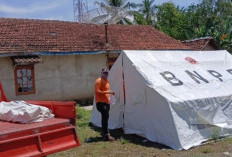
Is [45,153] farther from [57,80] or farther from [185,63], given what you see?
[57,80]

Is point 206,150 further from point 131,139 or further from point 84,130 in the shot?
point 84,130

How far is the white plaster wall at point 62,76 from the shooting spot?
14.3 m

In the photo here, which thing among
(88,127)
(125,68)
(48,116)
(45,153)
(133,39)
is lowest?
(88,127)

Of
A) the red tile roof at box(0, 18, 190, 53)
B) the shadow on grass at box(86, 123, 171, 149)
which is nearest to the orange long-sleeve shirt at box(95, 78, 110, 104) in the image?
the shadow on grass at box(86, 123, 171, 149)

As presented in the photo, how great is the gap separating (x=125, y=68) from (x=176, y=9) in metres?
27.8

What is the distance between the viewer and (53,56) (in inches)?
615

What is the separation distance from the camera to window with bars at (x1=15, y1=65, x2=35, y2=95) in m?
14.5

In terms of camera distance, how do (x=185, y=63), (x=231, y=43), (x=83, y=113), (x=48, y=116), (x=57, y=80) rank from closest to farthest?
(x=48, y=116), (x=185, y=63), (x=83, y=113), (x=57, y=80), (x=231, y=43)

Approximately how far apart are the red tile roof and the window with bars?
0.89 meters

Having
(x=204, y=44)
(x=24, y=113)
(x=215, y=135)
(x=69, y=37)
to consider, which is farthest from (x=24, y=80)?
(x=204, y=44)

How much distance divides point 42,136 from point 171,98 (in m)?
3.67

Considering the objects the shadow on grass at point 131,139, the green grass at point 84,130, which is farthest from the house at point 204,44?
the shadow on grass at point 131,139

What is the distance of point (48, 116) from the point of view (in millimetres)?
5547

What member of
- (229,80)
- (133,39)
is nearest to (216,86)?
(229,80)
